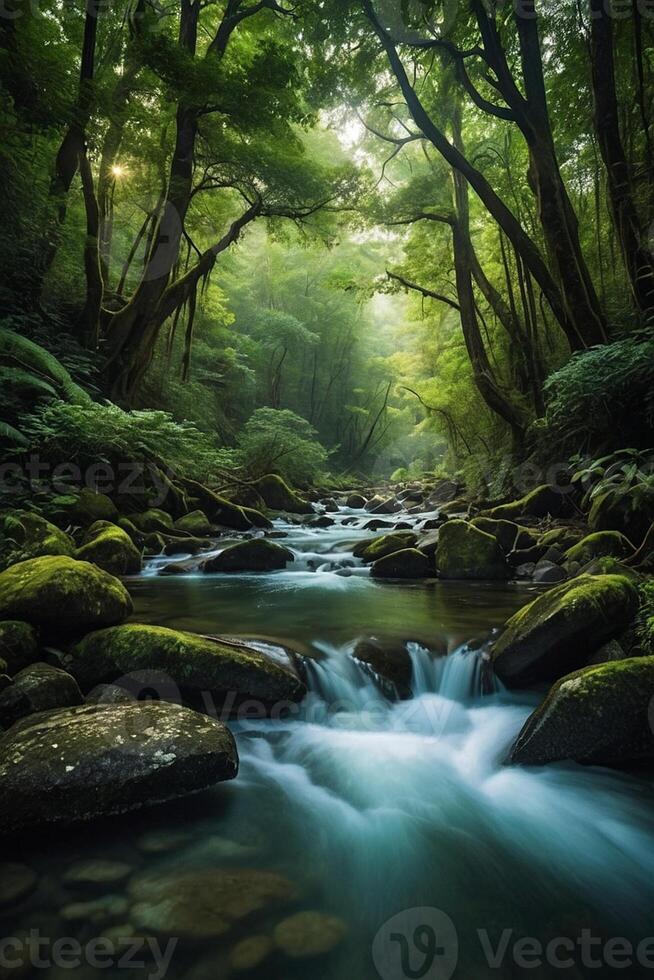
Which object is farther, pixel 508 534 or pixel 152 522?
pixel 152 522

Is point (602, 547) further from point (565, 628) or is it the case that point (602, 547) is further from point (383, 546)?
point (383, 546)

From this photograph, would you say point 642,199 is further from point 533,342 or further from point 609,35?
point 533,342

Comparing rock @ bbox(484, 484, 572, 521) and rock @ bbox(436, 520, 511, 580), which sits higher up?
rock @ bbox(484, 484, 572, 521)

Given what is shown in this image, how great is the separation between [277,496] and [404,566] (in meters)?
8.03

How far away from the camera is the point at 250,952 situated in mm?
1789

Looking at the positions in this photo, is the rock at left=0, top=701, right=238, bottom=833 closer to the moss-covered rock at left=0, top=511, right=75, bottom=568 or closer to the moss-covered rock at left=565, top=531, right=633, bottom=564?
the moss-covered rock at left=0, top=511, right=75, bottom=568

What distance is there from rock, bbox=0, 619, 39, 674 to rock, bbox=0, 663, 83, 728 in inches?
4.9

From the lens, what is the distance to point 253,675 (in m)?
3.63

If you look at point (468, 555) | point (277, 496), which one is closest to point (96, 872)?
point (468, 555)

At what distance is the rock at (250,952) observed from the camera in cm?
175

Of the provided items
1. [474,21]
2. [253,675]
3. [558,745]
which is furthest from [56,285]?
[558,745]

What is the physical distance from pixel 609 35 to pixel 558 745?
365 inches

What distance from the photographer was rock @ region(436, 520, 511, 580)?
24.6 ft
